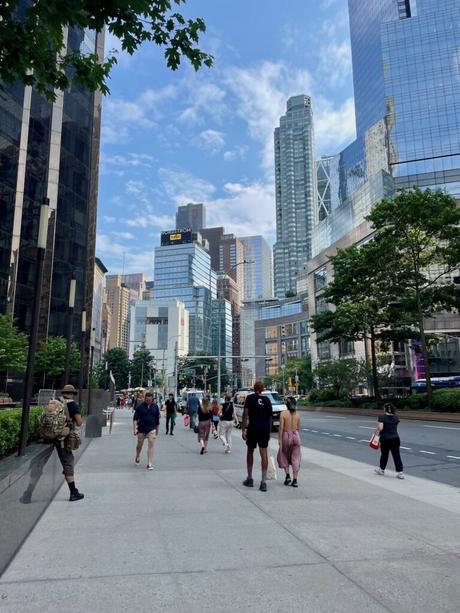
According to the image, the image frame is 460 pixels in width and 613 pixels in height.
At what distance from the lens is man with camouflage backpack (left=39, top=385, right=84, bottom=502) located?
7.23 m

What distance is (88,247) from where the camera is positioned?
49.5 m

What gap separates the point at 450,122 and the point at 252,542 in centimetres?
12339

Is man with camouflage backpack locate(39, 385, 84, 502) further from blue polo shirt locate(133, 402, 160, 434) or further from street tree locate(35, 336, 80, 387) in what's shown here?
street tree locate(35, 336, 80, 387)

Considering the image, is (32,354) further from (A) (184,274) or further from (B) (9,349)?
(A) (184,274)

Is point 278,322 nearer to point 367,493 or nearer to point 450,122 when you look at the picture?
point 450,122

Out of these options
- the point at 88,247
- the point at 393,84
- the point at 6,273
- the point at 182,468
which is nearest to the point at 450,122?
the point at 393,84

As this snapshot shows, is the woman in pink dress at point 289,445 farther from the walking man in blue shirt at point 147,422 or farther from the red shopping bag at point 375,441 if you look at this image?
the walking man in blue shirt at point 147,422

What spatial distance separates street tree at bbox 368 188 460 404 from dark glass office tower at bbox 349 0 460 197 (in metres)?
78.7

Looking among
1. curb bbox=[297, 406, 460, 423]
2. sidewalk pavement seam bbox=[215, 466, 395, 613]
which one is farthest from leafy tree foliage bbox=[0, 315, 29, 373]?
curb bbox=[297, 406, 460, 423]

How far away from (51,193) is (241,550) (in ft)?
Answer: 150

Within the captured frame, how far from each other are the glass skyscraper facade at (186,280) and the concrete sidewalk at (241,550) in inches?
6275

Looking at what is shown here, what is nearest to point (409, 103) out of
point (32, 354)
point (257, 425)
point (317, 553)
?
point (257, 425)

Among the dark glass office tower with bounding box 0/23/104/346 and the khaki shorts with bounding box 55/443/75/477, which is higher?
the dark glass office tower with bounding box 0/23/104/346

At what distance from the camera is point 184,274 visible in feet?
580
